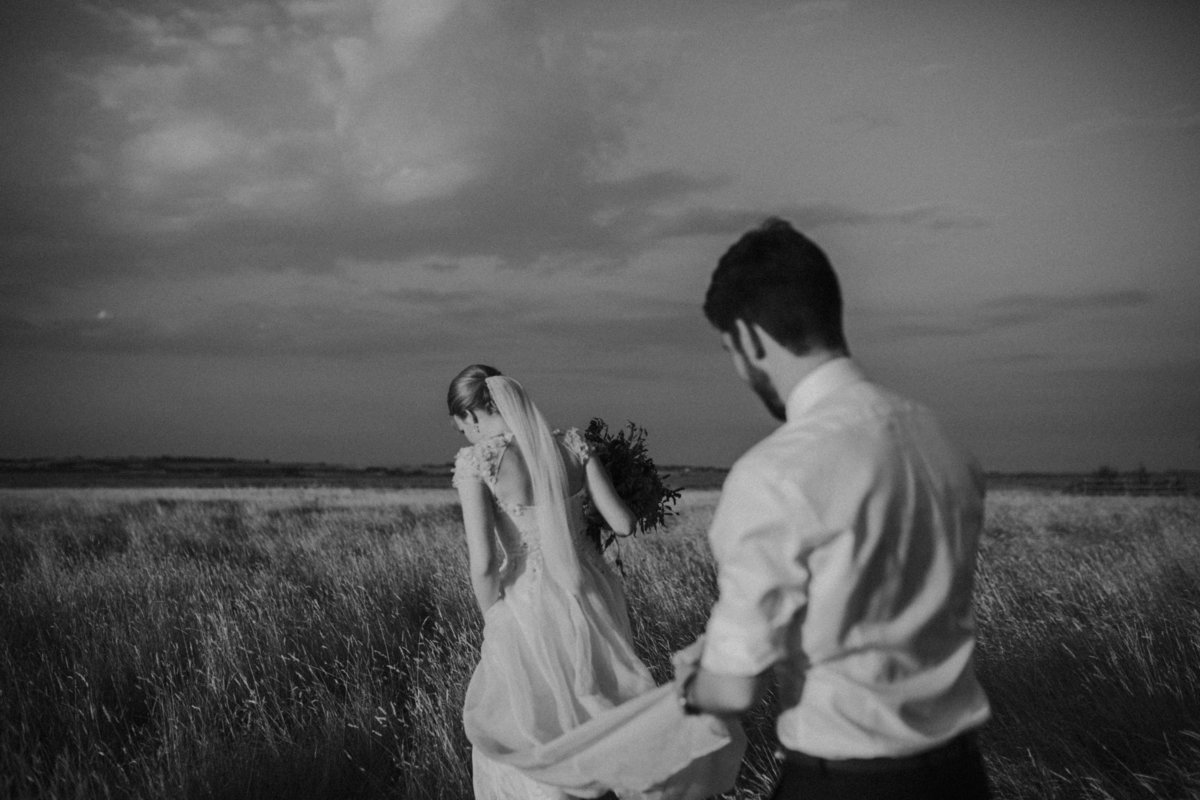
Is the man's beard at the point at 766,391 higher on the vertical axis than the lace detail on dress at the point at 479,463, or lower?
higher

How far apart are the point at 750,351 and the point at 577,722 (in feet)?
8.45

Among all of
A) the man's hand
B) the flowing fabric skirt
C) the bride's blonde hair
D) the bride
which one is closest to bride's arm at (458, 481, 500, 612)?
the bride

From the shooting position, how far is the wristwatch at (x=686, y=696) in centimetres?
192

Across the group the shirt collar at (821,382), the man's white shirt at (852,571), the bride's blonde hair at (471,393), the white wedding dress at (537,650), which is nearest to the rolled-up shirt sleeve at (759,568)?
the man's white shirt at (852,571)

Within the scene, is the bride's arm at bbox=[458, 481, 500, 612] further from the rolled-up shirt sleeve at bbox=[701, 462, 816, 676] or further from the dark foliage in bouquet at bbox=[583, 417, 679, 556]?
the rolled-up shirt sleeve at bbox=[701, 462, 816, 676]

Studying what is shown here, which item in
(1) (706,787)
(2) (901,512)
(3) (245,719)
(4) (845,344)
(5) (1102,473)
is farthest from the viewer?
(5) (1102,473)

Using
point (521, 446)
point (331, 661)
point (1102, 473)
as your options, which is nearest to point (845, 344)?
point (521, 446)

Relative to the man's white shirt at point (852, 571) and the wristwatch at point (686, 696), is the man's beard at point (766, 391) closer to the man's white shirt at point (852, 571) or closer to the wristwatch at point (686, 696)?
the man's white shirt at point (852, 571)

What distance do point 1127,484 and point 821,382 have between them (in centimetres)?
4887

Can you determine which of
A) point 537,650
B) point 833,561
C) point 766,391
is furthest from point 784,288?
point 537,650

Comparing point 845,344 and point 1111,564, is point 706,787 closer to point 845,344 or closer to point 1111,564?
point 845,344

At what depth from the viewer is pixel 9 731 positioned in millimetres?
5441

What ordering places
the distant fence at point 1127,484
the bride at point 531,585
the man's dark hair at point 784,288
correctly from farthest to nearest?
the distant fence at point 1127,484
the bride at point 531,585
the man's dark hair at point 784,288

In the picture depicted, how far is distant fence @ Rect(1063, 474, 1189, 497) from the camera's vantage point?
4134cm
